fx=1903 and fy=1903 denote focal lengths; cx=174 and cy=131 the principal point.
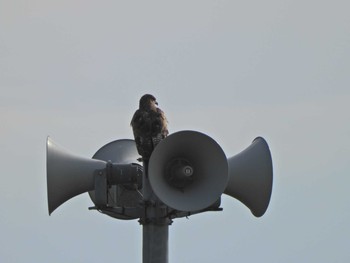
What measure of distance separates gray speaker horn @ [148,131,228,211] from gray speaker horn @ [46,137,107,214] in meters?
1.97

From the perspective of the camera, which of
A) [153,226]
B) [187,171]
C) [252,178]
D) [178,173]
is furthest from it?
[252,178]

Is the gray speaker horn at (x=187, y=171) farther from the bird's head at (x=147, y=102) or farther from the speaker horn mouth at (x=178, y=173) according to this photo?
the bird's head at (x=147, y=102)

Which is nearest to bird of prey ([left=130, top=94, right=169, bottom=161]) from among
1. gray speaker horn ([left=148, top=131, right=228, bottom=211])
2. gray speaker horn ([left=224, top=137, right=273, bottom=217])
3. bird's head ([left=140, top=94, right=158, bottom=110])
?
bird's head ([left=140, top=94, right=158, bottom=110])

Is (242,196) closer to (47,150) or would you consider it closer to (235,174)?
(235,174)

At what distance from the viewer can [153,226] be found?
31.8 m

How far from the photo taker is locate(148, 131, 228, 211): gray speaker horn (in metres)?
30.6

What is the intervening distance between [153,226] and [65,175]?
190 cm

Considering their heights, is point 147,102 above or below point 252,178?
above

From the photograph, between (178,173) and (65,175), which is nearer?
(178,173)

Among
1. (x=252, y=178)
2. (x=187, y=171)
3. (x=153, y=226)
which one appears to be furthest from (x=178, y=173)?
(x=252, y=178)

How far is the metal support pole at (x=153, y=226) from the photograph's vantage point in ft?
104

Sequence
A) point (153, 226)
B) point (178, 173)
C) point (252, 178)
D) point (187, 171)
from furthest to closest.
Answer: point (252, 178), point (153, 226), point (187, 171), point (178, 173)

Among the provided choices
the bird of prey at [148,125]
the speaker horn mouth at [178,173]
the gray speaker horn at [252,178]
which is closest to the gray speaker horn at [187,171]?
the speaker horn mouth at [178,173]

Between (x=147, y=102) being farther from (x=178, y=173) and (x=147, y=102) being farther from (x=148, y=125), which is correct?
(x=178, y=173)
